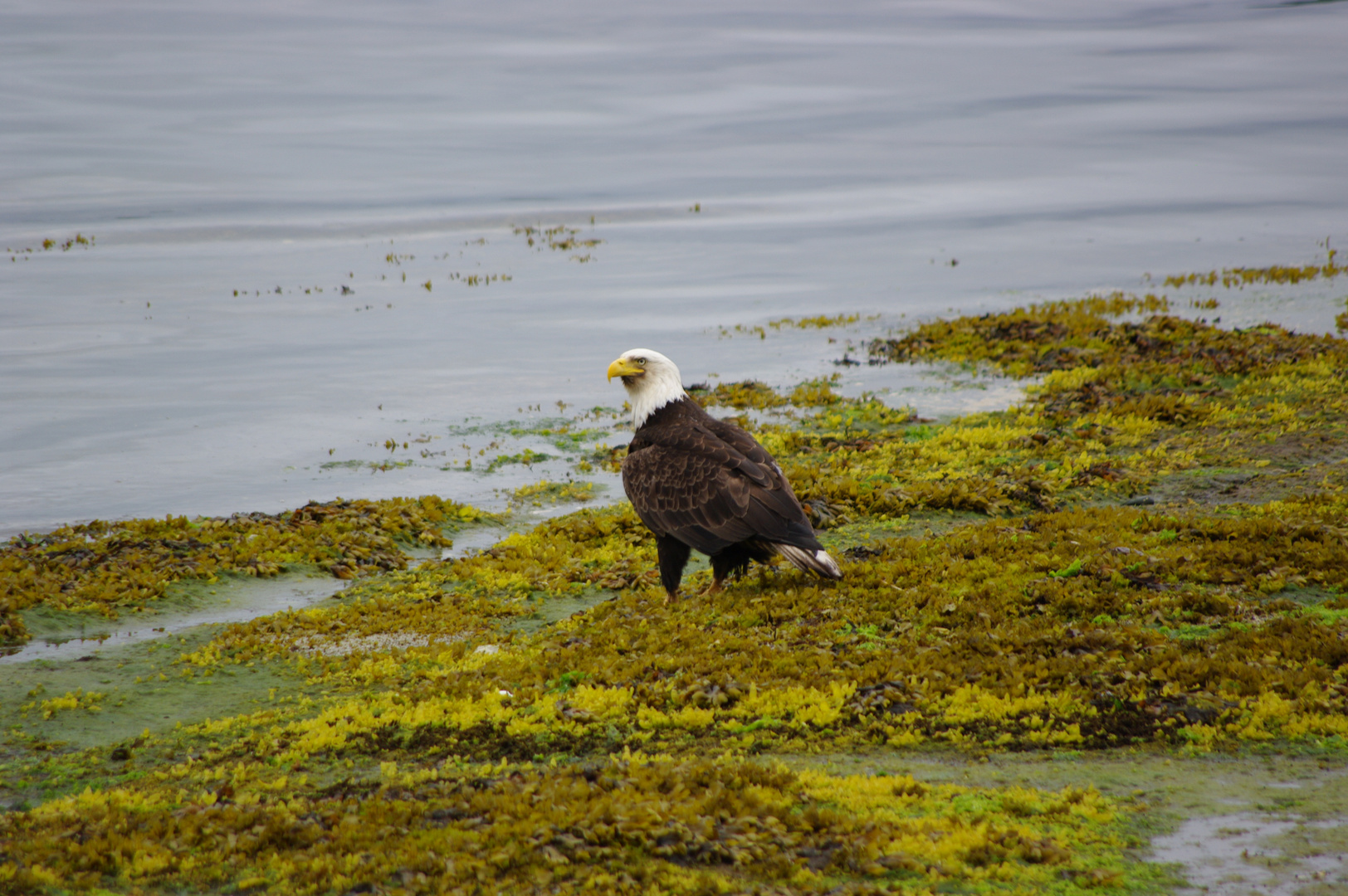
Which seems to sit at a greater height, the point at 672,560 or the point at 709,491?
the point at 709,491

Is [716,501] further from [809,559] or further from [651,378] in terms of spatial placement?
[651,378]

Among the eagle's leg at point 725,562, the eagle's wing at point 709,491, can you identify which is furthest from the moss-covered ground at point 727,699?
the eagle's wing at point 709,491

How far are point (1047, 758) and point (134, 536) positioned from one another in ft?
39.9

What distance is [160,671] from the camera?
9.44m

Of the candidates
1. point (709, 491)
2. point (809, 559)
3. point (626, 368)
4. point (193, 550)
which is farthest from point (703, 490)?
point (193, 550)

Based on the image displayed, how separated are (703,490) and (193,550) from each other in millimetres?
7292

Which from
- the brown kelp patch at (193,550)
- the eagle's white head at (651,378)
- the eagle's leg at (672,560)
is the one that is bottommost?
the brown kelp patch at (193,550)

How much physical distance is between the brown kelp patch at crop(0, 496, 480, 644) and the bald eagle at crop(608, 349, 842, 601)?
14.4 feet

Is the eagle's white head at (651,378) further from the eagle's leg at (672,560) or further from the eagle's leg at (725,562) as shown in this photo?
the eagle's leg at (725,562)

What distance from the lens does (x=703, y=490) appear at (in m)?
9.88

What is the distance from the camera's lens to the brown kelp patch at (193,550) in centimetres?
1153

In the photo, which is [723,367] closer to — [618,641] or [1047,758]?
[618,641]

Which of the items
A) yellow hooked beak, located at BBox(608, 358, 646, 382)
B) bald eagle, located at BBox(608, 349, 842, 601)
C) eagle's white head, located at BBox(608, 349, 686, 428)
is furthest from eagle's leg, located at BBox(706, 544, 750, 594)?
yellow hooked beak, located at BBox(608, 358, 646, 382)

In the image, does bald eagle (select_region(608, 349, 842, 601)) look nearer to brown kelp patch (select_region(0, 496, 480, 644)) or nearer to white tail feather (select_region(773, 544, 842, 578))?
white tail feather (select_region(773, 544, 842, 578))
